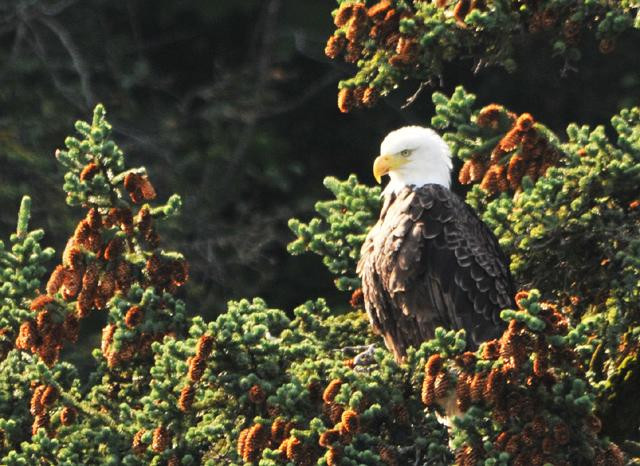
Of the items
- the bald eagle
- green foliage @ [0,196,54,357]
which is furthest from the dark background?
green foliage @ [0,196,54,357]

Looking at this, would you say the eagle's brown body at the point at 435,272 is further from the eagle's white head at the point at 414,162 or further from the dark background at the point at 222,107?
the dark background at the point at 222,107

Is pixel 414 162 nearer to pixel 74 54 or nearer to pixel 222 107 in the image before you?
pixel 74 54

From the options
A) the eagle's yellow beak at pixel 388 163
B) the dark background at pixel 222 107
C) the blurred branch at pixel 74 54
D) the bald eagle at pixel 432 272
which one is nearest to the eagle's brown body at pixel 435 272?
the bald eagle at pixel 432 272

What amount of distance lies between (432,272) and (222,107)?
5.63 m

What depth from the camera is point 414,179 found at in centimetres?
663

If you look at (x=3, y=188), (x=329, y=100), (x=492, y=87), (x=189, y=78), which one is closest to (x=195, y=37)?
(x=189, y=78)

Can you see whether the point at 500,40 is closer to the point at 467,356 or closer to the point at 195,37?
the point at 467,356

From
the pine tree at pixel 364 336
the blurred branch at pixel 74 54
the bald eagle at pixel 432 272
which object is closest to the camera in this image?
the pine tree at pixel 364 336

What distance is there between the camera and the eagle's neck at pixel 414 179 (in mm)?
6605

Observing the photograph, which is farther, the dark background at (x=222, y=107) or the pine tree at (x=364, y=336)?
the dark background at (x=222, y=107)

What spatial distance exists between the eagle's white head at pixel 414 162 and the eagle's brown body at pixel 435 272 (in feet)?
0.93

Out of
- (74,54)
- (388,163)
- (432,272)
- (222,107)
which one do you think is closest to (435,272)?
(432,272)

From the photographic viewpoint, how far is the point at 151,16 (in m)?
13.1

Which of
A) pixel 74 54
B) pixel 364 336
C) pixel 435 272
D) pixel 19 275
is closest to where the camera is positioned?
pixel 19 275
